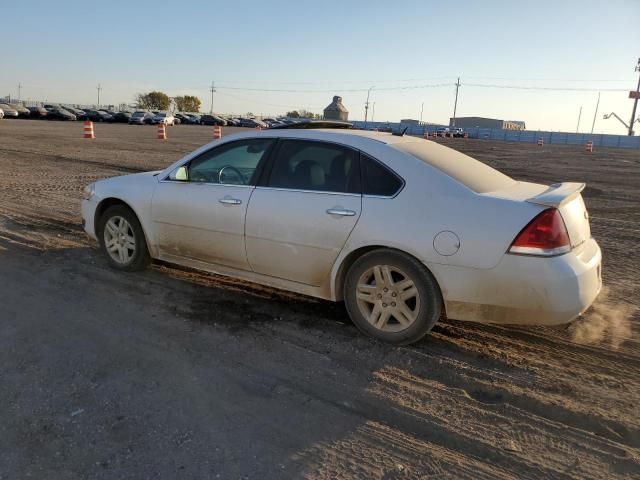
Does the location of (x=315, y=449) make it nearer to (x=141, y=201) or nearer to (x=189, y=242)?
(x=189, y=242)

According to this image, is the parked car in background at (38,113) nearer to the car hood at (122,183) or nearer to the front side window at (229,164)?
the car hood at (122,183)

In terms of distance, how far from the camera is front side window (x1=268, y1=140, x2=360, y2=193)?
4074 millimetres

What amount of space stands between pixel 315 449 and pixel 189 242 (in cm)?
257

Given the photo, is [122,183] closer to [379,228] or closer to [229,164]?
[229,164]

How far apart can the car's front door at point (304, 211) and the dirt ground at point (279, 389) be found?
503 millimetres

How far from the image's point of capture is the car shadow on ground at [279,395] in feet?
8.67

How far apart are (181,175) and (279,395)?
2503 millimetres

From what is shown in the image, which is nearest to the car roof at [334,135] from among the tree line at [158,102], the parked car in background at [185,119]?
the parked car in background at [185,119]

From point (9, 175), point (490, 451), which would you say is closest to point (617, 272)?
point (490, 451)

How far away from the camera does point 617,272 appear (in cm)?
604

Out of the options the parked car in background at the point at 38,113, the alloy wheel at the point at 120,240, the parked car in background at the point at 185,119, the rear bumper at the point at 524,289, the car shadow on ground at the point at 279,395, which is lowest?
the car shadow on ground at the point at 279,395

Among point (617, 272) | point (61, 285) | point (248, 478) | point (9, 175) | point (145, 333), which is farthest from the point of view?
point (9, 175)

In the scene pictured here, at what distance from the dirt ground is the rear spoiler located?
3.72 feet

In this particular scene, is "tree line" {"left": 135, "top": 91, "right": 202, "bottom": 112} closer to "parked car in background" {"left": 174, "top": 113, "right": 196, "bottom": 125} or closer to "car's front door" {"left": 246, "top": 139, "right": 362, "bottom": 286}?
"parked car in background" {"left": 174, "top": 113, "right": 196, "bottom": 125}
